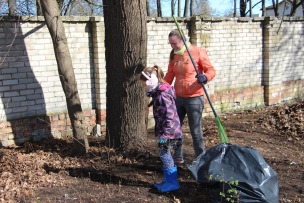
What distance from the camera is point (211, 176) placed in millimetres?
3320

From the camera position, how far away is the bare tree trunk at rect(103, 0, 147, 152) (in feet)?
15.1

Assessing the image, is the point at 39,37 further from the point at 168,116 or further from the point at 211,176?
the point at 211,176

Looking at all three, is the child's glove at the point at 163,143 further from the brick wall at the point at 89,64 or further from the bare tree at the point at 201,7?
the bare tree at the point at 201,7

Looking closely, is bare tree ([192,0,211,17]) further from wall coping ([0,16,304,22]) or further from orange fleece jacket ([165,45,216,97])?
orange fleece jacket ([165,45,216,97])

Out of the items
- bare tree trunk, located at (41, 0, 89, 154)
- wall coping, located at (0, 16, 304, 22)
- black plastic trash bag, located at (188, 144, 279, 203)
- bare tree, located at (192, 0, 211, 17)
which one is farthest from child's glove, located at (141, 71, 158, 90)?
bare tree, located at (192, 0, 211, 17)

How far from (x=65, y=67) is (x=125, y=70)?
0.85 m

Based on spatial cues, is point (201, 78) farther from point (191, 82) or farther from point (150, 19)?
point (150, 19)

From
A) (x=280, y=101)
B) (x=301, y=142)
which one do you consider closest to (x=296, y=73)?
(x=280, y=101)

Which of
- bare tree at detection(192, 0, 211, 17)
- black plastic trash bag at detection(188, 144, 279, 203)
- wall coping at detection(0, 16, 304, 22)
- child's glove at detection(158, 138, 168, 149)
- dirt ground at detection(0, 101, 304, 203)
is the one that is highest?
bare tree at detection(192, 0, 211, 17)

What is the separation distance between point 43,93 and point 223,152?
3.76 meters

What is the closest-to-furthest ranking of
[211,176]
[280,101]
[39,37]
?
[211,176]
[39,37]
[280,101]

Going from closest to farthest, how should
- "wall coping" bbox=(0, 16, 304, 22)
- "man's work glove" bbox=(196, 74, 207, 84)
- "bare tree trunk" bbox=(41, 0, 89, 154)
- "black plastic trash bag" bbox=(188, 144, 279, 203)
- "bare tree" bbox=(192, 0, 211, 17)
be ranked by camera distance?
1. "black plastic trash bag" bbox=(188, 144, 279, 203)
2. "man's work glove" bbox=(196, 74, 207, 84)
3. "bare tree trunk" bbox=(41, 0, 89, 154)
4. "wall coping" bbox=(0, 16, 304, 22)
5. "bare tree" bbox=(192, 0, 211, 17)

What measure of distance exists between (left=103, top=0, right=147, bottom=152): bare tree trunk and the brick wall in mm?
1495

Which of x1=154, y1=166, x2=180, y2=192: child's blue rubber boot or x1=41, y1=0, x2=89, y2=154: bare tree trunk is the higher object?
x1=41, y1=0, x2=89, y2=154: bare tree trunk
